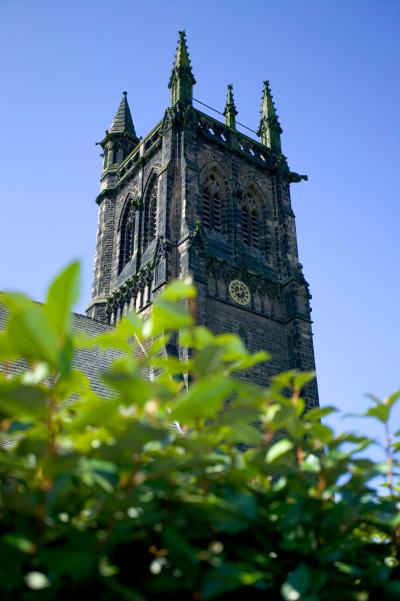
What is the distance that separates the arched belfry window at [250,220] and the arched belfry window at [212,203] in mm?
1296

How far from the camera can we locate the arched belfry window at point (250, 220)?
2217cm

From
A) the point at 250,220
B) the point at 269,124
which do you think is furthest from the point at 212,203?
the point at 269,124

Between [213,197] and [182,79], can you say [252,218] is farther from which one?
[182,79]

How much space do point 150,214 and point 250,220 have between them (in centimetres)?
411

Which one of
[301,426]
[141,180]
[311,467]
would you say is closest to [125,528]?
[301,426]

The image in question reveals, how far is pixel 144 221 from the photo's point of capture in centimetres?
2239

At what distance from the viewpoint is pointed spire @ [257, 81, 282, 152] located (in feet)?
Result: 87.0

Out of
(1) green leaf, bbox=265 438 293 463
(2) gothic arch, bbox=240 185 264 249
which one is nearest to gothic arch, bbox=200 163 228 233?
(2) gothic arch, bbox=240 185 264 249

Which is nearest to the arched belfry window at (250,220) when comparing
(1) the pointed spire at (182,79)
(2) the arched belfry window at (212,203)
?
(2) the arched belfry window at (212,203)

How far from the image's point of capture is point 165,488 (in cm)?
143

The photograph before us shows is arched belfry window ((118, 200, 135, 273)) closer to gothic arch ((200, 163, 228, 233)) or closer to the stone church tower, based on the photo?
the stone church tower

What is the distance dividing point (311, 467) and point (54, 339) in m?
1.09

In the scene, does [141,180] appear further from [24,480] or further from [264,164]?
[24,480]

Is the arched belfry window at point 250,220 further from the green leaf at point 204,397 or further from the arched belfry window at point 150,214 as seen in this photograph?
the green leaf at point 204,397
